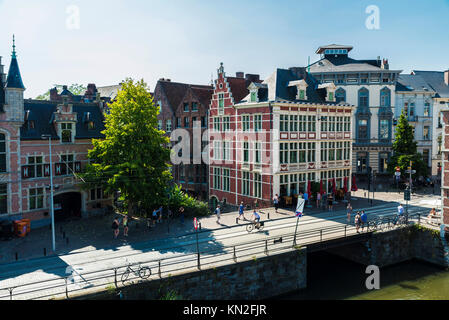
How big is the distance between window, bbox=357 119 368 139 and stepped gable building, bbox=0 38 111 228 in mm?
34396

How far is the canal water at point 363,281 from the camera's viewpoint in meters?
23.3

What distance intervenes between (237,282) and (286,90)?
71.2ft

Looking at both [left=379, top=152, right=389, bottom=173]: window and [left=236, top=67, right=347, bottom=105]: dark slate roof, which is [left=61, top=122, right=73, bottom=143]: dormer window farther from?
[left=379, top=152, right=389, bottom=173]: window

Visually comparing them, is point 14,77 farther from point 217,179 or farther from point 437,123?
point 437,123

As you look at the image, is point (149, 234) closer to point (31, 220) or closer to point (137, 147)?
point (137, 147)

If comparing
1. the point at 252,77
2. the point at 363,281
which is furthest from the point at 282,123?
the point at 363,281

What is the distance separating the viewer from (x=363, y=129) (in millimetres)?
54719

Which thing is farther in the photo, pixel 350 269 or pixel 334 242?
pixel 350 269

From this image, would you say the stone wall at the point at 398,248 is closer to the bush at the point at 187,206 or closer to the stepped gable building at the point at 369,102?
the bush at the point at 187,206

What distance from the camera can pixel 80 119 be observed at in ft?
119

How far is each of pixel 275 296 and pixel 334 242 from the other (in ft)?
17.9
